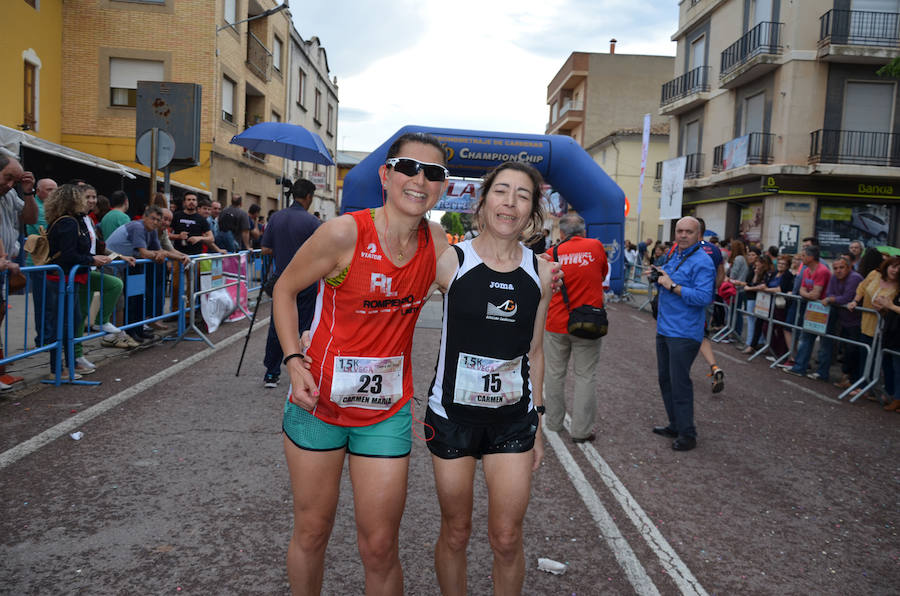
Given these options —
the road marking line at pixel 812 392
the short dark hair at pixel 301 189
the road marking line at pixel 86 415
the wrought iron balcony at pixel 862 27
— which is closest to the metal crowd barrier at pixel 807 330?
the road marking line at pixel 812 392

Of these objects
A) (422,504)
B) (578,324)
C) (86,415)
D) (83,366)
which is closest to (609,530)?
(422,504)

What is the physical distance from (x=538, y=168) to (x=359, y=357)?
1074cm

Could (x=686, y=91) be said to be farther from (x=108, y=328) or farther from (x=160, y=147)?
(x=108, y=328)

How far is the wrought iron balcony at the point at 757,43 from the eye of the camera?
77.4 feet

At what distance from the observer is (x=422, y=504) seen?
410 centimetres

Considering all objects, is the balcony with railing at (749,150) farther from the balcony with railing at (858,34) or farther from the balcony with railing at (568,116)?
the balcony with railing at (568,116)

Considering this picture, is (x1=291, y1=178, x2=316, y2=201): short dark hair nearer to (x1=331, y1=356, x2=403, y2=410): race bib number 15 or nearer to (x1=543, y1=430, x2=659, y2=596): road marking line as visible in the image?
(x1=543, y1=430, x2=659, y2=596): road marking line

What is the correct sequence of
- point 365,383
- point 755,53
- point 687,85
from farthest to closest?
point 687,85
point 755,53
point 365,383

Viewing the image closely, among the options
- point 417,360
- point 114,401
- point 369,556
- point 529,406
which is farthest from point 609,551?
point 417,360

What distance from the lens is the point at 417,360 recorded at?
339 inches

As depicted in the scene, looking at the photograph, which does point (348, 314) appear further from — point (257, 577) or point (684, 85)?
point (684, 85)

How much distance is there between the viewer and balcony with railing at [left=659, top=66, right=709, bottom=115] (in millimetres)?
28734

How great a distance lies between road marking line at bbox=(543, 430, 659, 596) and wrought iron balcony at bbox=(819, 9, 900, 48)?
2379 centimetres

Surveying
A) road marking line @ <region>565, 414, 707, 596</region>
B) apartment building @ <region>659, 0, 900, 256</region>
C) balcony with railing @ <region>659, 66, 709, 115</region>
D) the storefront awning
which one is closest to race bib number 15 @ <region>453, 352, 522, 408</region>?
road marking line @ <region>565, 414, 707, 596</region>
